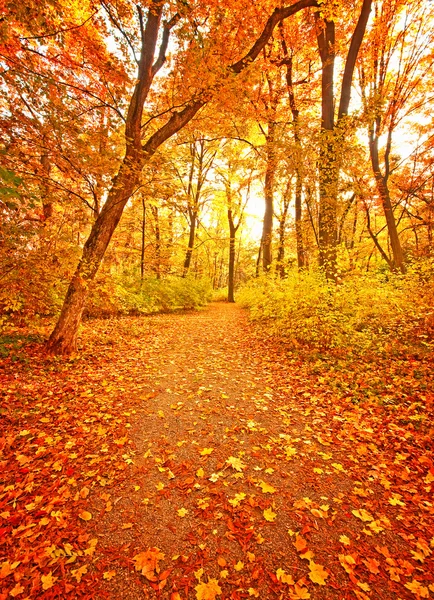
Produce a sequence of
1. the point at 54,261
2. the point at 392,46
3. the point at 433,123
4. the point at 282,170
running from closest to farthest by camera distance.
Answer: the point at 54,261
the point at 282,170
the point at 392,46
the point at 433,123

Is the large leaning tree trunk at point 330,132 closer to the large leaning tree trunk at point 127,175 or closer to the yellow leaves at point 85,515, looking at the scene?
the large leaning tree trunk at point 127,175

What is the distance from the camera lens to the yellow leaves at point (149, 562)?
2.23 meters

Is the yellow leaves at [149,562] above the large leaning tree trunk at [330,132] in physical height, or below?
below

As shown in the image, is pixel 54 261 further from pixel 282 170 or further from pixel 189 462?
pixel 282 170

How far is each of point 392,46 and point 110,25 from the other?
1196 cm

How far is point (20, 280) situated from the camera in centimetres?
555

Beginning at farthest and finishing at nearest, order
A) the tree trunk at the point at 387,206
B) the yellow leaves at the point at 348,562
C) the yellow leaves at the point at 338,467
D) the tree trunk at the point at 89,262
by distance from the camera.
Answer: the tree trunk at the point at 387,206
the tree trunk at the point at 89,262
the yellow leaves at the point at 338,467
the yellow leaves at the point at 348,562

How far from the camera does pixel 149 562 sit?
2.31m

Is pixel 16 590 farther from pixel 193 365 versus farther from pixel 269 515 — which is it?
pixel 193 365

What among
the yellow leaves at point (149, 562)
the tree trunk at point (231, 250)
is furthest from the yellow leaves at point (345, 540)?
the tree trunk at point (231, 250)

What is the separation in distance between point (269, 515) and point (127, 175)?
689cm

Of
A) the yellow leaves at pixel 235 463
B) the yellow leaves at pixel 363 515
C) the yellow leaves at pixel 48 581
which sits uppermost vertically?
the yellow leaves at pixel 235 463

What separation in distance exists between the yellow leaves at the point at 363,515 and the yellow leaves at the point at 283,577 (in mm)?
985

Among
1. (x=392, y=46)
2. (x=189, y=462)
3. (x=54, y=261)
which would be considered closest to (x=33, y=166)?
(x=54, y=261)
